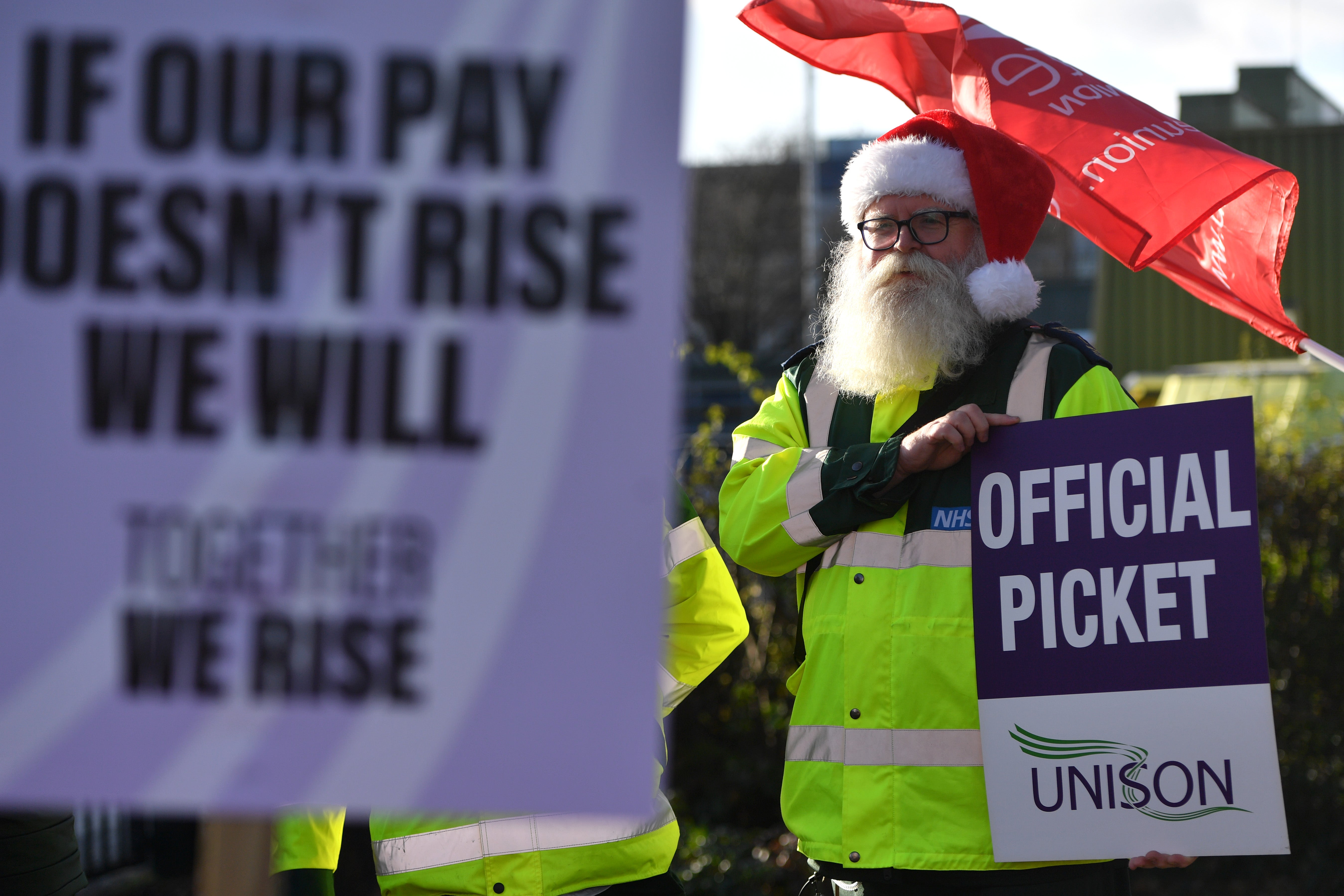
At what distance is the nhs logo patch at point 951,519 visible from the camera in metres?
2.47

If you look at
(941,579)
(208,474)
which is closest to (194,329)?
(208,474)

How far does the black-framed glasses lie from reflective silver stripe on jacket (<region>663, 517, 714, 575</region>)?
2.59 feet

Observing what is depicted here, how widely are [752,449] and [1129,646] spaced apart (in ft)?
2.86

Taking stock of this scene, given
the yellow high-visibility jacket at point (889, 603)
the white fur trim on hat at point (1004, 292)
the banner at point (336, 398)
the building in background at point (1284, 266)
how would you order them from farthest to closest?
1. the building in background at point (1284, 266)
2. the white fur trim on hat at point (1004, 292)
3. the yellow high-visibility jacket at point (889, 603)
4. the banner at point (336, 398)

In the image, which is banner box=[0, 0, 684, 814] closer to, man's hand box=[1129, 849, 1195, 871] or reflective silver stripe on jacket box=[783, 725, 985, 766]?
reflective silver stripe on jacket box=[783, 725, 985, 766]

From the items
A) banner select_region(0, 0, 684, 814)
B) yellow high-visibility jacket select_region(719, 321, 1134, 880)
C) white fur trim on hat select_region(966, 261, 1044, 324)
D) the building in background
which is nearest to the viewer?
banner select_region(0, 0, 684, 814)

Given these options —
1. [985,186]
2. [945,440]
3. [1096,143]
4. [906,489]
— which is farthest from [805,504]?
[1096,143]

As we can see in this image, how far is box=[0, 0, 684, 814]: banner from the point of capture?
1194 mm

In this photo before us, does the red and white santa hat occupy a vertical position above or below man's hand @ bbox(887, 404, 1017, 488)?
above

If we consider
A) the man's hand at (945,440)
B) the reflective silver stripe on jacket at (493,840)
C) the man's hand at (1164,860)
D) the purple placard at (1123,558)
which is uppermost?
the man's hand at (945,440)

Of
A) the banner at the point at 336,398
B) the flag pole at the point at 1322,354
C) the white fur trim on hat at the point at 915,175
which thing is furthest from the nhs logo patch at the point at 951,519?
the banner at the point at 336,398

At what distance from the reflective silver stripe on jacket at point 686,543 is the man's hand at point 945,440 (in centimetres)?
38

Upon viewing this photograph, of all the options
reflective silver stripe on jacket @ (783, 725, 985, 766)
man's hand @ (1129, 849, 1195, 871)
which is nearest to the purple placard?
reflective silver stripe on jacket @ (783, 725, 985, 766)

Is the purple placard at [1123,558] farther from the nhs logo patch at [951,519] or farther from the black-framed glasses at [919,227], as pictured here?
the black-framed glasses at [919,227]
